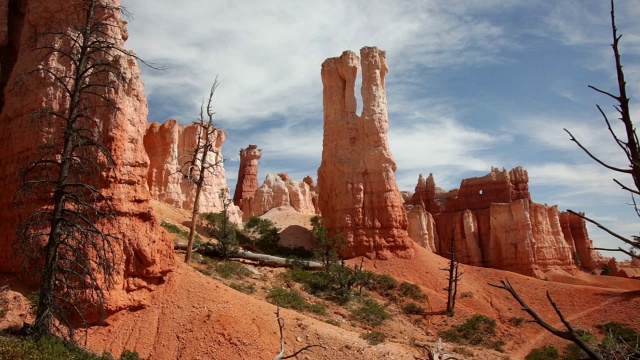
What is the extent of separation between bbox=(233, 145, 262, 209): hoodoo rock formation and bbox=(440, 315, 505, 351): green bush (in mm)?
42006

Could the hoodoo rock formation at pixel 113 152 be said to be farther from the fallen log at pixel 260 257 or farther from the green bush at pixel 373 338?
the fallen log at pixel 260 257

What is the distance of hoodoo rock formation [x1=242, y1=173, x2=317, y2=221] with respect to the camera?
51250 millimetres

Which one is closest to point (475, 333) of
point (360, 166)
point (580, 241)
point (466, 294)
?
point (466, 294)

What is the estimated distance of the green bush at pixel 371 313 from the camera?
70.1ft

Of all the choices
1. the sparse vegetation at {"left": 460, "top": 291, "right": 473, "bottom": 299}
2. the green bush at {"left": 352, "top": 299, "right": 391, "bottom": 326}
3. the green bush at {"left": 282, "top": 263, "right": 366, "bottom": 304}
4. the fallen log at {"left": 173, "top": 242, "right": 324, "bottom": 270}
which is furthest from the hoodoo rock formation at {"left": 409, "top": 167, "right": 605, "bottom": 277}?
the green bush at {"left": 352, "top": 299, "right": 391, "bottom": 326}

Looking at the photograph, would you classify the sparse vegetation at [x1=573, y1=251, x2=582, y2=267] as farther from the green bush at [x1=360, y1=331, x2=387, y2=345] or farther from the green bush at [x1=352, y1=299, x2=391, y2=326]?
the green bush at [x1=360, y1=331, x2=387, y2=345]

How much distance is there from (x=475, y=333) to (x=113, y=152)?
18.5 metres

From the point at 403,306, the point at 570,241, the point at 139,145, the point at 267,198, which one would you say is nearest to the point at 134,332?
the point at 139,145

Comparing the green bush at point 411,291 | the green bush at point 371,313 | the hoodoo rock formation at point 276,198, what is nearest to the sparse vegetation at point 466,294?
the green bush at point 411,291

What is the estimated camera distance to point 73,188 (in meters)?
12.2

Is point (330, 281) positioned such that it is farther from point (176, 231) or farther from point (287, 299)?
point (176, 231)

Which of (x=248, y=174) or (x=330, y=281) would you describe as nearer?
(x=330, y=281)

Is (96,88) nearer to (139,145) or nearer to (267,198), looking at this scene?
(139,145)

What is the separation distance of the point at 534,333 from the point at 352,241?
12.0 meters
